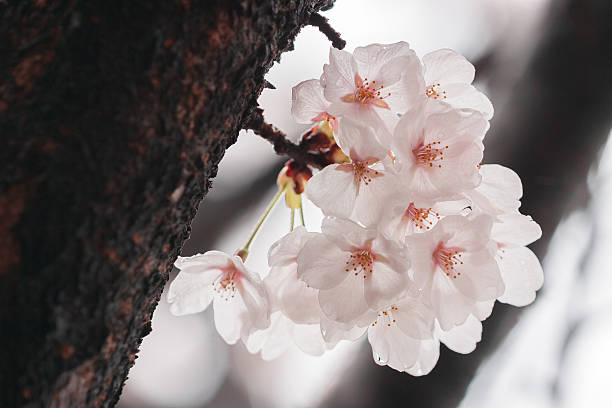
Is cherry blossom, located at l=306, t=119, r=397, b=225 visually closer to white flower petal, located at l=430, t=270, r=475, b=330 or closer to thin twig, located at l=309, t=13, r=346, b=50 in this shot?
white flower petal, located at l=430, t=270, r=475, b=330

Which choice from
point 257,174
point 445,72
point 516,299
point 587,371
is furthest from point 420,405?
point 445,72

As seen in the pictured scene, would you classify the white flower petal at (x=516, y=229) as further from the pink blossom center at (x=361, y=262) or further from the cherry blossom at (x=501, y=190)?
the pink blossom center at (x=361, y=262)

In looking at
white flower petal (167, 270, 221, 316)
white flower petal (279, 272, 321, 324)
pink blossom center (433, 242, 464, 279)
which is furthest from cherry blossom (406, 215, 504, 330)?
white flower petal (167, 270, 221, 316)

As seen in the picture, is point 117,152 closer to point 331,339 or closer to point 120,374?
point 120,374

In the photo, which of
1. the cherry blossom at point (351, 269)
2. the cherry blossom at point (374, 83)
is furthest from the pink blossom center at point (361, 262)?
the cherry blossom at point (374, 83)

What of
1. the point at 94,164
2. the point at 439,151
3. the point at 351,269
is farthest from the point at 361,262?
the point at 94,164

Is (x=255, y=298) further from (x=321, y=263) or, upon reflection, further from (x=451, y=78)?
(x=451, y=78)
